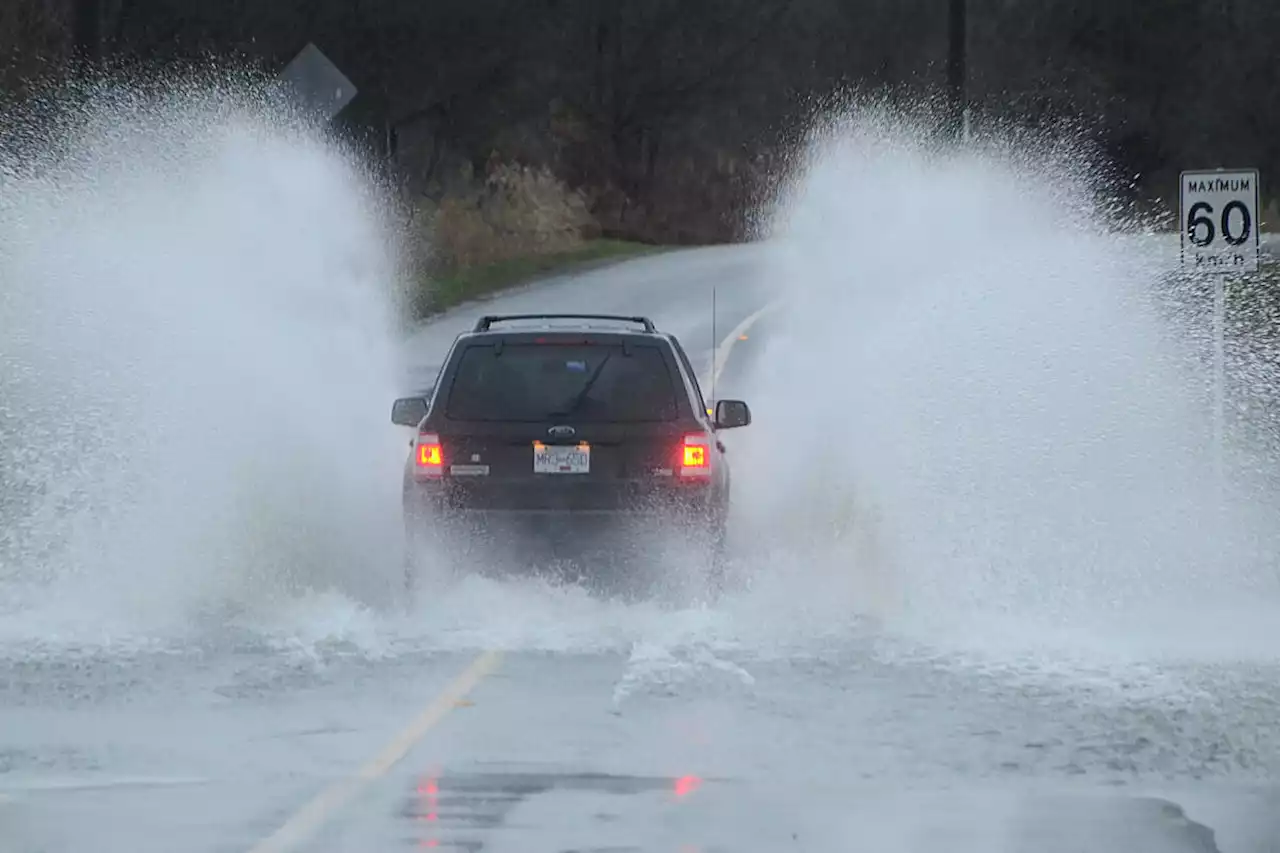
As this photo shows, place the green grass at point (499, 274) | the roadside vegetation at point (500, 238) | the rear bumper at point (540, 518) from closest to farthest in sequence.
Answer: the rear bumper at point (540, 518), the green grass at point (499, 274), the roadside vegetation at point (500, 238)

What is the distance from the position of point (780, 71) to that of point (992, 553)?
197 feet

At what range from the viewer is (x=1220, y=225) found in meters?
20.9

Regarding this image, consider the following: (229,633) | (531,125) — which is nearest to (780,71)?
(531,125)

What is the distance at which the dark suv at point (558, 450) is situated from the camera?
13.5m

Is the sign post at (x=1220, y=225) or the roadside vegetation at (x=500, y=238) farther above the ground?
the roadside vegetation at (x=500, y=238)

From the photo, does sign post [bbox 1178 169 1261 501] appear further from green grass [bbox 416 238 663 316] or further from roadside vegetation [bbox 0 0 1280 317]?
roadside vegetation [bbox 0 0 1280 317]

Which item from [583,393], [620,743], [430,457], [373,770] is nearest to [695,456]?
[583,393]

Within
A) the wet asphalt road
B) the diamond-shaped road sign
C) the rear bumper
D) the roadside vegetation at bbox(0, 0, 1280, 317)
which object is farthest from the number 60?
the roadside vegetation at bbox(0, 0, 1280, 317)

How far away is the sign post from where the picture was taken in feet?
67.9

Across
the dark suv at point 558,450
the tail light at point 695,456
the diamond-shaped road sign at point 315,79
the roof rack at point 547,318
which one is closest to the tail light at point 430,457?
the dark suv at point 558,450

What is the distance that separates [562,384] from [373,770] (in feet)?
16.1

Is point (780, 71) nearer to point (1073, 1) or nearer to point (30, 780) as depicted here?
point (1073, 1)

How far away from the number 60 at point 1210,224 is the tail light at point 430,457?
9.62 m

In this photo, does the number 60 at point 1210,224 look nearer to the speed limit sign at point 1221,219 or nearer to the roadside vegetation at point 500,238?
the speed limit sign at point 1221,219
